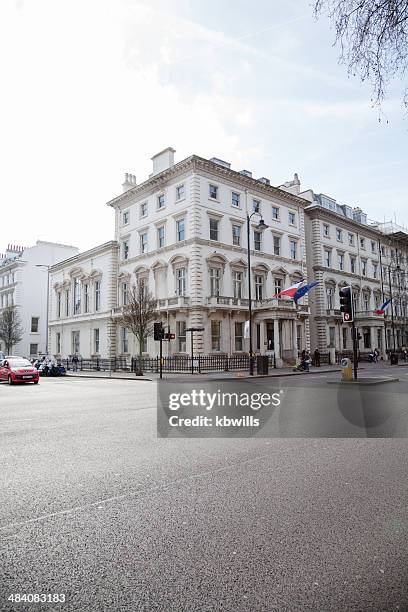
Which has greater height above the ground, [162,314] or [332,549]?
[162,314]

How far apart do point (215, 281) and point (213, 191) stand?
8.32 m

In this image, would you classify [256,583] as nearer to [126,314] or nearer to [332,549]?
[332,549]

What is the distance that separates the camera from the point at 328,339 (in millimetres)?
49031

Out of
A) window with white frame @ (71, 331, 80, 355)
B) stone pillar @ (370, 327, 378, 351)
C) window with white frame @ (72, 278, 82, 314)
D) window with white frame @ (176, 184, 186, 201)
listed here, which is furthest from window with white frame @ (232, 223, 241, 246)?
window with white frame @ (71, 331, 80, 355)

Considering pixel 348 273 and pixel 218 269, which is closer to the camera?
pixel 218 269

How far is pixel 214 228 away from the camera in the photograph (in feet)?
125

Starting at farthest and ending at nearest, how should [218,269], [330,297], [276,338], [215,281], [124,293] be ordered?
[330,297] < [124,293] < [218,269] < [215,281] < [276,338]

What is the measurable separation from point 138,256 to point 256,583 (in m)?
41.2

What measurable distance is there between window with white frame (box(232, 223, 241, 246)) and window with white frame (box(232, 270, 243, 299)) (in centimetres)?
286

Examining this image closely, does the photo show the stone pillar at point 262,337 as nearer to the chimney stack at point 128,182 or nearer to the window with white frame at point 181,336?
the window with white frame at point 181,336

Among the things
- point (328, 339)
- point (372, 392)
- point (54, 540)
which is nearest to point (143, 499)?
point (54, 540)

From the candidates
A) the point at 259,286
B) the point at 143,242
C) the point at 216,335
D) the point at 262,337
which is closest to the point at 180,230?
the point at 143,242

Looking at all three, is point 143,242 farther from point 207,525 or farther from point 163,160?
point 207,525

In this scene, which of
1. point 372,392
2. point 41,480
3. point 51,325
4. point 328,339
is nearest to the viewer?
point 41,480
